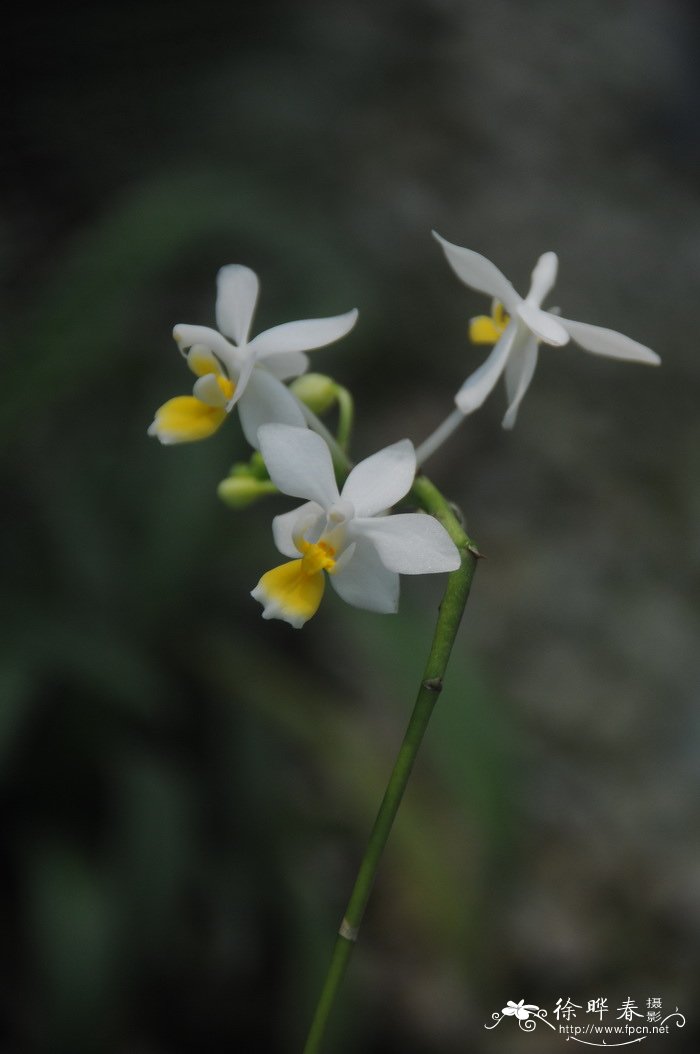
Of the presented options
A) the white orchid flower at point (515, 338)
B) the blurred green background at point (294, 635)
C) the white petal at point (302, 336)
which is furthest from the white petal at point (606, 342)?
the blurred green background at point (294, 635)

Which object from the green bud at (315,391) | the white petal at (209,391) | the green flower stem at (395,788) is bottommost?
the green flower stem at (395,788)

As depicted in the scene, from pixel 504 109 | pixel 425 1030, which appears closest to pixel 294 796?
pixel 425 1030

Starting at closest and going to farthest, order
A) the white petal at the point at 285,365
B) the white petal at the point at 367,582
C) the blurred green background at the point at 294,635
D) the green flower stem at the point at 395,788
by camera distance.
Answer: the green flower stem at the point at 395,788 < the white petal at the point at 367,582 < the white petal at the point at 285,365 < the blurred green background at the point at 294,635

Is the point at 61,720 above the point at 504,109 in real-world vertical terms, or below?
below

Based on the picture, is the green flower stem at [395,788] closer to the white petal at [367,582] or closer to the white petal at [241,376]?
the white petal at [367,582]

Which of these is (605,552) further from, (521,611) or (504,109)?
(504,109)

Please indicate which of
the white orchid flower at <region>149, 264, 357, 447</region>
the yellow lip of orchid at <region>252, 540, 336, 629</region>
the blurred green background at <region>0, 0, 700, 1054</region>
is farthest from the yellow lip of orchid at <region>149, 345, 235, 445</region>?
the blurred green background at <region>0, 0, 700, 1054</region>
